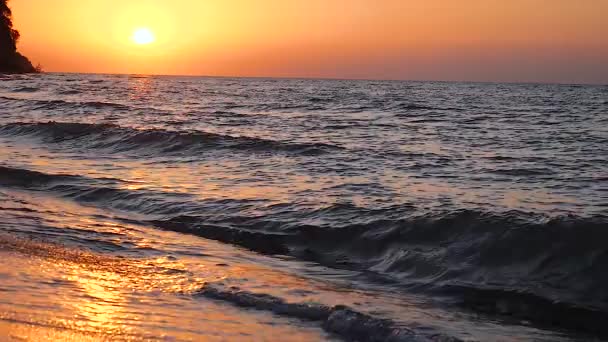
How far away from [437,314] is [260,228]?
406 cm

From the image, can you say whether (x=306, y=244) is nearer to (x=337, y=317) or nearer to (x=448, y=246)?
(x=448, y=246)

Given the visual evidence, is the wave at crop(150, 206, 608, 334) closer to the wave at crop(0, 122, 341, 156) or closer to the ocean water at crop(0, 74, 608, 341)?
the ocean water at crop(0, 74, 608, 341)

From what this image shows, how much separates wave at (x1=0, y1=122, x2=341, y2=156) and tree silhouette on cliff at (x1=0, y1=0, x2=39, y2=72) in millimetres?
74616

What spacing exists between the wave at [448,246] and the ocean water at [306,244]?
0.09ft

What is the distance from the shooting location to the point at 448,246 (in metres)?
8.52

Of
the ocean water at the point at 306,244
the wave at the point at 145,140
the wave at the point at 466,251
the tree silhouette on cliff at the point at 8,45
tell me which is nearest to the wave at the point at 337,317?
the ocean water at the point at 306,244

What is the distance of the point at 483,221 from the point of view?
909 cm

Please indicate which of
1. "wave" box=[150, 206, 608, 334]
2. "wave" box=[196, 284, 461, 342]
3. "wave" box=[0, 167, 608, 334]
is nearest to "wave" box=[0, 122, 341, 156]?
"wave" box=[0, 167, 608, 334]

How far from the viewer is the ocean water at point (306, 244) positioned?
5.57 meters

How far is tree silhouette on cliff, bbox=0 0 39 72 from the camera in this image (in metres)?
90.4

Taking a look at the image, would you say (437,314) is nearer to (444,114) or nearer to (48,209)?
(48,209)

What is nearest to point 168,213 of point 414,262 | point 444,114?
point 414,262

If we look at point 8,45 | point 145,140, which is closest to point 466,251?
point 145,140

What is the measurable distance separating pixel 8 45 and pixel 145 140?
8356 centimetres
